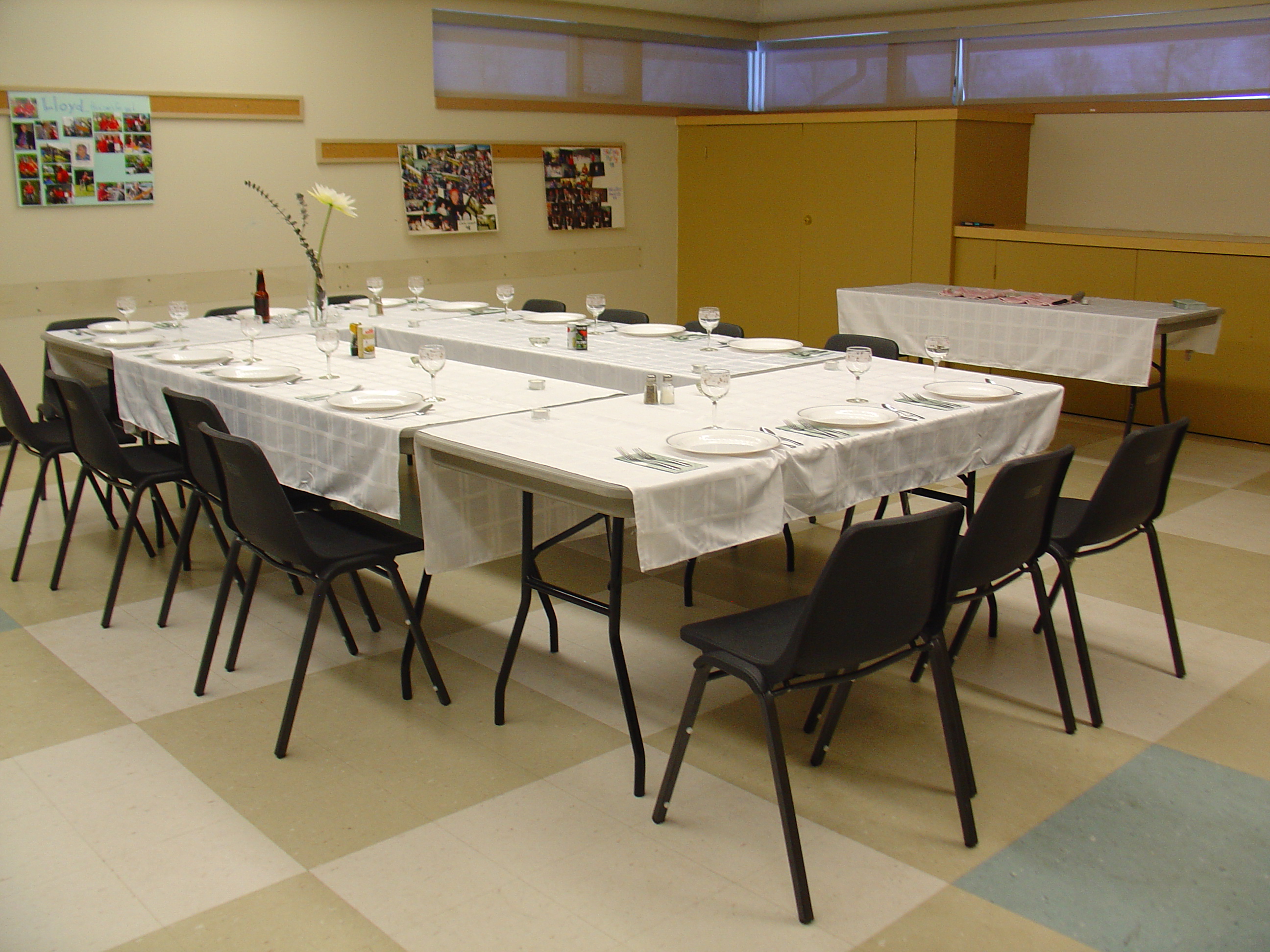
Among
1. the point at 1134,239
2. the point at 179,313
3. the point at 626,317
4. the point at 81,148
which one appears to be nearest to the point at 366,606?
the point at 179,313

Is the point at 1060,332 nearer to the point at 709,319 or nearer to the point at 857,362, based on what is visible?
the point at 709,319

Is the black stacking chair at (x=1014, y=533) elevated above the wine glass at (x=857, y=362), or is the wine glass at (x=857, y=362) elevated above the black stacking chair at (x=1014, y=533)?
the wine glass at (x=857, y=362)

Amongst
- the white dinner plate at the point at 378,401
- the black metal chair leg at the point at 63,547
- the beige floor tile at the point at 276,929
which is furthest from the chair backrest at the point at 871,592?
the black metal chair leg at the point at 63,547

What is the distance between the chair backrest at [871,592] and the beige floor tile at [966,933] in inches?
20.0

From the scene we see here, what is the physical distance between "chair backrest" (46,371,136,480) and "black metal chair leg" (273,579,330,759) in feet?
4.20

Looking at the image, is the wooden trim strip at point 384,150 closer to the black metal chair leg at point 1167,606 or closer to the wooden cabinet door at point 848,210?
the wooden cabinet door at point 848,210

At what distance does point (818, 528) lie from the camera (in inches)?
186

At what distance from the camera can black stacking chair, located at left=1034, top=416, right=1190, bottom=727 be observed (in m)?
2.90

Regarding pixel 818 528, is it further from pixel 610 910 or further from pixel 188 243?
pixel 188 243

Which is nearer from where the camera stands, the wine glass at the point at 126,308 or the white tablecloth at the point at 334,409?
the white tablecloth at the point at 334,409

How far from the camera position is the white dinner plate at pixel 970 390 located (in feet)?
10.9

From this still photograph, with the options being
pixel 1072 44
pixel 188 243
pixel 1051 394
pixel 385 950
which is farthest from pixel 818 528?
pixel 1072 44

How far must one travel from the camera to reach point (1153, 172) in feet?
24.0

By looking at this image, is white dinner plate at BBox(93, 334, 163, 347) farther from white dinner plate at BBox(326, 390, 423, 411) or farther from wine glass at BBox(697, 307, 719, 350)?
wine glass at BBox(697, 307, 719, 350)
